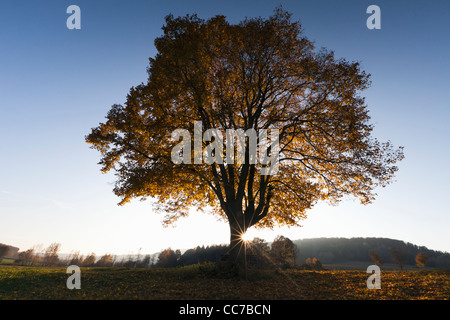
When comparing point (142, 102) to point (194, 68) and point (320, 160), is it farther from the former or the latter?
point (320, 160)

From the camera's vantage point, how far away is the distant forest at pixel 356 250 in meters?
130

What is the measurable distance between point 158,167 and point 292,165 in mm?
10604

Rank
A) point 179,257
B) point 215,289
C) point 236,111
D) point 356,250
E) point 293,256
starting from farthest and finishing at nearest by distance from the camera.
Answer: point 356,250, point 179,257, point 293,256, point 236,111, point 215,289

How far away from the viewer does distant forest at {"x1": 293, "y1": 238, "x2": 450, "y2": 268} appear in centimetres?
13045

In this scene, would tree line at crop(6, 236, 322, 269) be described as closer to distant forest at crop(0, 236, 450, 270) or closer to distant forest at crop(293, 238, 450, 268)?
distant forest at crop(0, 236, 450, 270)

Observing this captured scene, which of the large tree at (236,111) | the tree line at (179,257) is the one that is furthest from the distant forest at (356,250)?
the large tree at (236,111)

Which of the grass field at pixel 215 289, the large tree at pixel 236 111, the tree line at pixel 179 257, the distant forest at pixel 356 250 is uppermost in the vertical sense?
the large tree at pixel 236 111

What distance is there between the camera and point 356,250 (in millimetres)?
148500

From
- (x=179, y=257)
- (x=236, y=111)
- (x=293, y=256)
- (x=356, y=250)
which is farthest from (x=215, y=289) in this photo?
(x=356, y=250)

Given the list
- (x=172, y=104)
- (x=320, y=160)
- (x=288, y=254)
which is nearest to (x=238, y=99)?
(x=172, y=104)

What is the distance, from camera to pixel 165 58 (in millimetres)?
14188

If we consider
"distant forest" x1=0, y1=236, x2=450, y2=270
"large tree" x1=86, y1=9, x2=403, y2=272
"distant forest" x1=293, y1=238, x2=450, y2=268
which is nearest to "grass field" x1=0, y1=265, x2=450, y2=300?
"large tree" x1=86, y1=9, x2=403, y2=272

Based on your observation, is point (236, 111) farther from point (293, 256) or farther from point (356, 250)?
point (356, 250)

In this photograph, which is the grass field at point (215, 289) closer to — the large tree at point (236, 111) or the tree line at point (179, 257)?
the large tree at point (236, 111)
